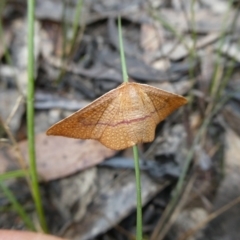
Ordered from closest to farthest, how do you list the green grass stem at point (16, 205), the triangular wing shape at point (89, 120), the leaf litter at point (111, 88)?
the triangular wing shape at point (89, 120), the green grass stem at point (16, 205), the leaf litter at point (111, 88)

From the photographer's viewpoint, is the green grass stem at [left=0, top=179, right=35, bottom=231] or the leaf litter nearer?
the green grass stem at [left=0, top=179, right=35, bottom=231]

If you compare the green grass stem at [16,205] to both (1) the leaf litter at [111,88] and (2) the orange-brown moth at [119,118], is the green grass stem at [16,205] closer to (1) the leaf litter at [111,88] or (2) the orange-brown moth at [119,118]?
(1) the leaf litter at [111,88]

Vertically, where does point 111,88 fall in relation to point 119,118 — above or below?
below

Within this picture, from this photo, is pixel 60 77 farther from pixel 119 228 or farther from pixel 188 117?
pixel 119 228

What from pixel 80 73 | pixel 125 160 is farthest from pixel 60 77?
pixel 125 160

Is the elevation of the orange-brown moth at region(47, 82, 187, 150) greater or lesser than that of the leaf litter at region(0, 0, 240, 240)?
greater

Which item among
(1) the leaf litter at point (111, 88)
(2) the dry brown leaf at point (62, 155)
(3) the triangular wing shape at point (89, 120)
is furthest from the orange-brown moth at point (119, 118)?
(2) the dry brown leaf at point (62, 155)

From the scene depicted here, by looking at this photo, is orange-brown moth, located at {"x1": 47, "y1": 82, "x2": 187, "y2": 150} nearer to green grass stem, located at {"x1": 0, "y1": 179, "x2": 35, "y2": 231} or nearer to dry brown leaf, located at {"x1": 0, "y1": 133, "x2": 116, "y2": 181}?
green grass stem, located at {"x1": 0, "y1": 179, "x2": 35, "y2": 231}

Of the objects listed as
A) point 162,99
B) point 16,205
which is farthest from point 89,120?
point 16,205

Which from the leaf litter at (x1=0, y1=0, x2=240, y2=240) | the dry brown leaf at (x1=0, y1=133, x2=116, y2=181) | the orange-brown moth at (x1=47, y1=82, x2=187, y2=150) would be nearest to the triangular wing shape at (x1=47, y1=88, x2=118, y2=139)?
the orange-brown moth at (x1=47, y1=82, x2=187, y2=150)

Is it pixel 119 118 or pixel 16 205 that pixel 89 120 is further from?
pixel 16 205
